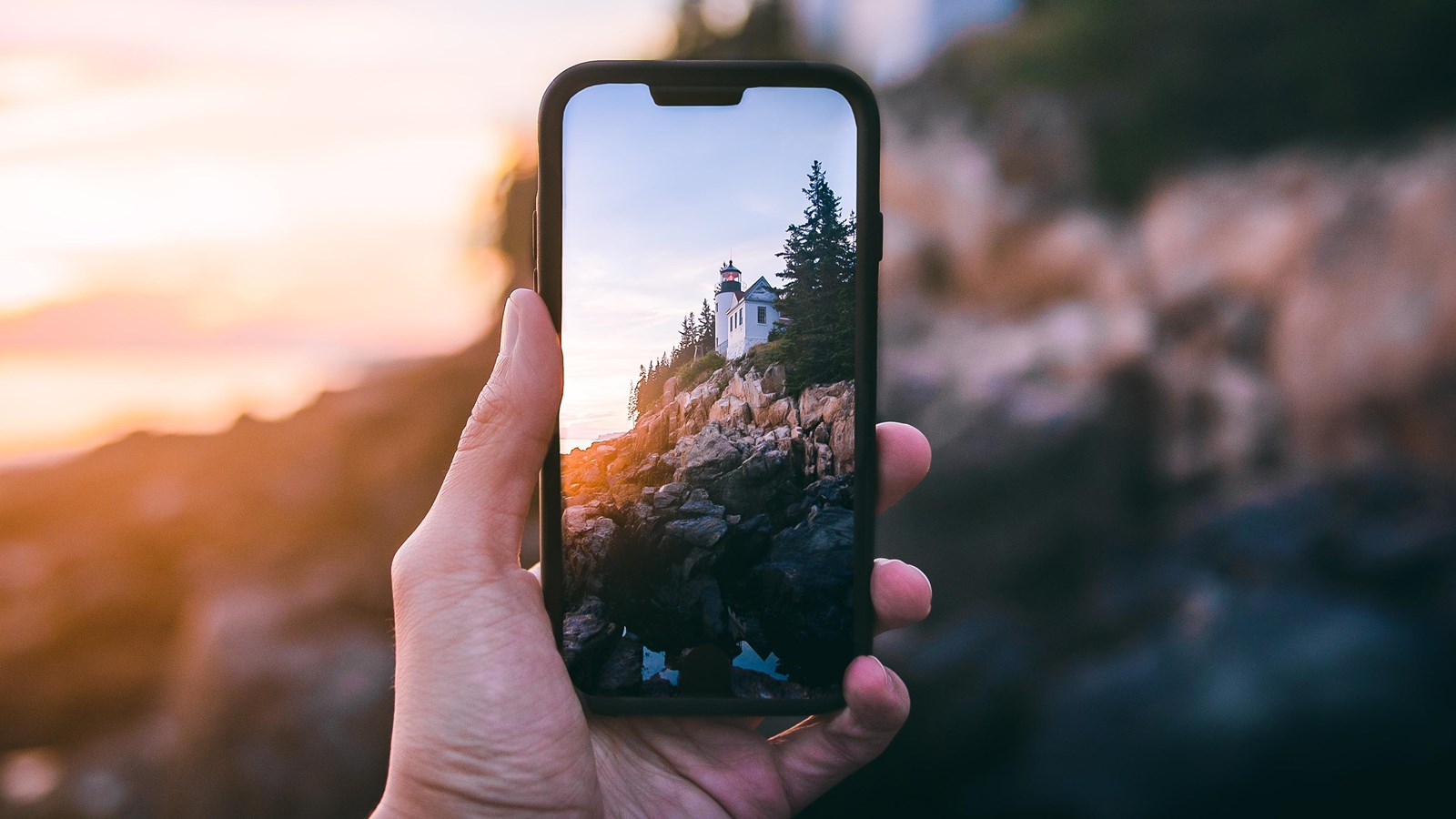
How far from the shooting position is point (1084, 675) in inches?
247

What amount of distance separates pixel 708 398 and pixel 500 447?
0.52 m

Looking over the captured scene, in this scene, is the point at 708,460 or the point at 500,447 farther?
the point at 708,460

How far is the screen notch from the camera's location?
1.91 metres

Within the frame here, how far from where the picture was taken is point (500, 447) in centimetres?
187

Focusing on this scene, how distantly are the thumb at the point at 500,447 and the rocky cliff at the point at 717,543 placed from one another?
15cm

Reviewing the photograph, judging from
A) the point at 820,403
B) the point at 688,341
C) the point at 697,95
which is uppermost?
the point at 697,95

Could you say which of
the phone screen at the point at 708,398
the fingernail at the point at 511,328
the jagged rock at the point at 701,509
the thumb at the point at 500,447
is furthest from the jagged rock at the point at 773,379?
the fingernail at the point at 511,328

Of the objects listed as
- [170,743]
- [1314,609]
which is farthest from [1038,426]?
[170,743]

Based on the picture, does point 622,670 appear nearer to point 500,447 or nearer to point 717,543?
point 717,543

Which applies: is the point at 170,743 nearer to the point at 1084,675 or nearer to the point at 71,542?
the point at 71,542

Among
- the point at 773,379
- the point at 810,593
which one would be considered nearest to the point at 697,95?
the point at 773,379

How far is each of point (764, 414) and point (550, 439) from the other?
0.54 metres

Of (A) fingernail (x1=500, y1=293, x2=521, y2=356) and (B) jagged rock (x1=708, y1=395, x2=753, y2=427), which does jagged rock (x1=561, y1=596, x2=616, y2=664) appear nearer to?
(B) jagged rock (x1=708, y1=395, x2=753, y2=427)

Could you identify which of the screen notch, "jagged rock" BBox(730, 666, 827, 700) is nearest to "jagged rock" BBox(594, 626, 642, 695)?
"jagged rock" BBox(730, 666, 827, 700)
